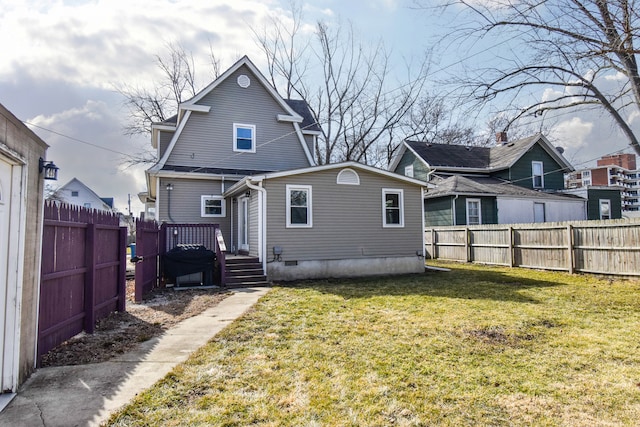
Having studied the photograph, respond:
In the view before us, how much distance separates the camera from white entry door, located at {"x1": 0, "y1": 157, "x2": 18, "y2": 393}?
3.48 m

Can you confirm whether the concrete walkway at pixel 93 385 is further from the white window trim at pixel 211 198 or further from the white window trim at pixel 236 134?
the white window trim at pixel 236 134

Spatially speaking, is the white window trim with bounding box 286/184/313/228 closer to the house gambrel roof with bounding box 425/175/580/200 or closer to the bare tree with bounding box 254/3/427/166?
the house gambrel roof with bounding box 425/175/580/200

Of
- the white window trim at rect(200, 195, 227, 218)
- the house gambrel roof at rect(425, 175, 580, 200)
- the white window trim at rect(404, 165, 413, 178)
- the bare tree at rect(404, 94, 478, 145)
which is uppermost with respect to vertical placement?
the bare tree at rect(404, 94, 478, 145)

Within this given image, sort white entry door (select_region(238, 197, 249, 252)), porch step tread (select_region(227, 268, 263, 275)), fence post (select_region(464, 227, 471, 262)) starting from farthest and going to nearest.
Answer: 1. fence post (select_region(464, 227, 471, 262))
2. white entry door (select_region(238, 197, 249, 252))
3. porch step tread (select_region(227, 268, 263, 275))

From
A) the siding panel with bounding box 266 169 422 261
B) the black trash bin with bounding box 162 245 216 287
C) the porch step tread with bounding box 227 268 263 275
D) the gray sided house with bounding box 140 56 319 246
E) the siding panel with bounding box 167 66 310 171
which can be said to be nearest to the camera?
the black trash bin with bounding box 162 245 216 287

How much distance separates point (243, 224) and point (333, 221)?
3737mm

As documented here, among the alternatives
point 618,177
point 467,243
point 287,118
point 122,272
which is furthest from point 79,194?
point 618,177

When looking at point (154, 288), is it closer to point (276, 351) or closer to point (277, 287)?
point (277, 287)

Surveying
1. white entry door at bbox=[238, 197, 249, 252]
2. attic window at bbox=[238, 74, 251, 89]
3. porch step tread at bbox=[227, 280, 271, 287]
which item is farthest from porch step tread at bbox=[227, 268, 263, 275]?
attic window at bbox=[238, 74, 251, 89]

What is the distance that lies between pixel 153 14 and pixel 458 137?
2867cm

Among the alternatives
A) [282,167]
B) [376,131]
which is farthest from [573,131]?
[376,131]

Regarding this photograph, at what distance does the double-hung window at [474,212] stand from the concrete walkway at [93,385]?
1724cm

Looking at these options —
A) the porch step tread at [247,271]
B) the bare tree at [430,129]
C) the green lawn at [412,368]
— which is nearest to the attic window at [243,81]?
the porch step tread at [247,271]

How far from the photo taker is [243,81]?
1648 cm
